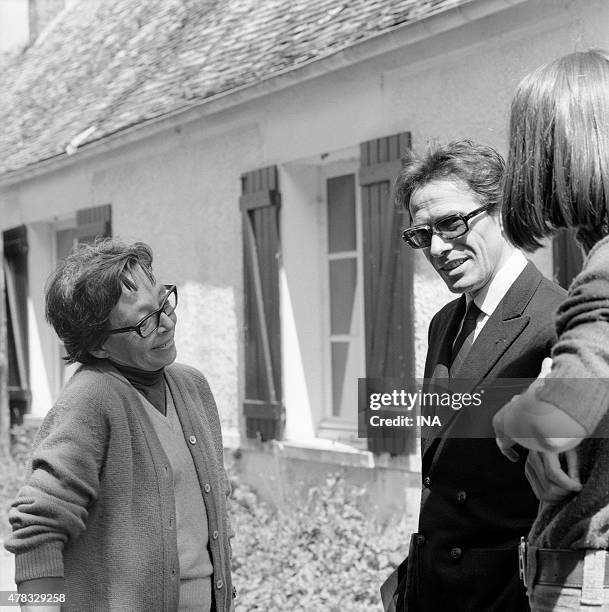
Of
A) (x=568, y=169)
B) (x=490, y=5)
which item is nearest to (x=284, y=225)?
(x=490, y=5)

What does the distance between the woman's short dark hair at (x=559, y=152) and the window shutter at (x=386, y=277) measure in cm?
392

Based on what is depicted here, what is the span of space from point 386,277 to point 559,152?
422cm

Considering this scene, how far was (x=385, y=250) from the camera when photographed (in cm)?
605

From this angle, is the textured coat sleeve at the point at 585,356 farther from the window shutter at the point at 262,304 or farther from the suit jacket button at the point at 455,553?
the window shutter at the point at 262,304

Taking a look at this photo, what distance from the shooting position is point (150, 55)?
984cm

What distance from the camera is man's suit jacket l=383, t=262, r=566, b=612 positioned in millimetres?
2443

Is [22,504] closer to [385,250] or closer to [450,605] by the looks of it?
[450,605]

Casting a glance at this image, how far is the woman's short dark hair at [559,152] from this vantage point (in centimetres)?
181

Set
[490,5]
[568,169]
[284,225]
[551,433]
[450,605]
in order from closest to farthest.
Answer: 1. [551,433]
2. [568,169]
3. [450,605]
4. [490,5]
5. [284,225]

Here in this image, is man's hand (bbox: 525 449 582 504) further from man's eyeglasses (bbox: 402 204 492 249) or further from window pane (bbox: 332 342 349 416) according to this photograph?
window pane (bbox: 332 342 349 416)

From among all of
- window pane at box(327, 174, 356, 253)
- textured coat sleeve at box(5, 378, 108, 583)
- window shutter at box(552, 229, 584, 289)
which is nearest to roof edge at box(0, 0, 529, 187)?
window pane at box(327, 174, 356, 253)

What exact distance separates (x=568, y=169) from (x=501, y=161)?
3.15 ft

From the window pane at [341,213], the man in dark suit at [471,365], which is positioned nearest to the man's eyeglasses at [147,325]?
the man in dark suit at [471,365]

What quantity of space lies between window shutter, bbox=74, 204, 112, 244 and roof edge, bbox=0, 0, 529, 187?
447mm
